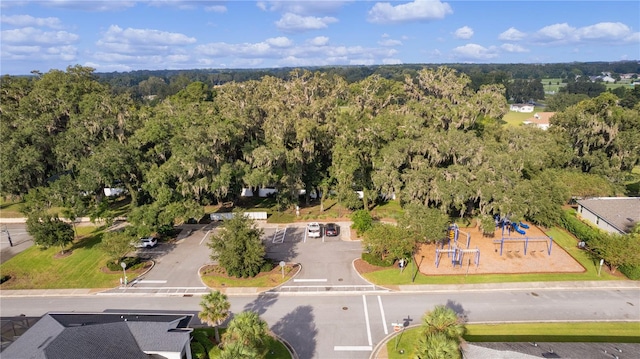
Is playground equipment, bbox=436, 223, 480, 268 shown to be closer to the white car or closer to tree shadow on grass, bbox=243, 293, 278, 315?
the white car

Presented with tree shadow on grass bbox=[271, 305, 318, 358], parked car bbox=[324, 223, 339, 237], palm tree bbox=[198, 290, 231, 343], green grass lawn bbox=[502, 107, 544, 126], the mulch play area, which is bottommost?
tree shadow on grass bbox=[271, 305, 318, 358]

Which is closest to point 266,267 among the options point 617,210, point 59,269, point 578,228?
point 59,269

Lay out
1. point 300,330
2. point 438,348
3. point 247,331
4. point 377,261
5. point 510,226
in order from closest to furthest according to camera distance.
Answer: point 438,348, point 247,331, point 300,330, point 377,261, point 510,226

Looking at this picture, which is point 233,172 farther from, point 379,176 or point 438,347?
point 438,347

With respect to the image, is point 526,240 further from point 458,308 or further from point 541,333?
point 458,308

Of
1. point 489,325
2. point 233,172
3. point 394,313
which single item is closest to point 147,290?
point 233,172

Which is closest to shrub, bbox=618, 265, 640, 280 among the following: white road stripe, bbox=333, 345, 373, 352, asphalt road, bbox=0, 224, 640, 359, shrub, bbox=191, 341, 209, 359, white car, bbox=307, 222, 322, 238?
asphalt road, bbox=0, 224, 640, 359

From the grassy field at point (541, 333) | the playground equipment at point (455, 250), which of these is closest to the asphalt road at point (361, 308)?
the grassy field at point (541, 333)

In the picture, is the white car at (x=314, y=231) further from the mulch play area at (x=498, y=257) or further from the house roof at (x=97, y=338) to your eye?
the house roof at (x=97, y=338)
